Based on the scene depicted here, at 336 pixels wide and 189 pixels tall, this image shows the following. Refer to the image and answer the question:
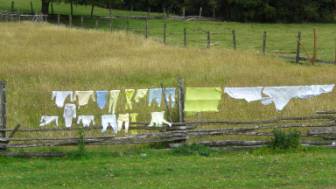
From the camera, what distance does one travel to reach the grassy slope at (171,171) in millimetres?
9141

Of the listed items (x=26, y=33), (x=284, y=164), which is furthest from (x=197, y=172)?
(x=26, y=33)

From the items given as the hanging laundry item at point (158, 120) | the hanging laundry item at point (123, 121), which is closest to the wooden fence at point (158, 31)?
the hanging laundry item at point (158, 120)

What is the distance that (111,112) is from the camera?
12609 mm

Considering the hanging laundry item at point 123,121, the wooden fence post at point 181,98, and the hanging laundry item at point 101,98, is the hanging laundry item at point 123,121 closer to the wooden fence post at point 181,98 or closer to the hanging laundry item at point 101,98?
the hanging laundry item at point 101,98

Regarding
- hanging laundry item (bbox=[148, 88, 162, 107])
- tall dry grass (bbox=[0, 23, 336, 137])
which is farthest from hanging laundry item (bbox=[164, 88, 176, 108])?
tall dry grass (bbox=[0, 23, 336, 137])

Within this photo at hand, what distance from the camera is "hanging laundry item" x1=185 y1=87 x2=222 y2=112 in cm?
1209

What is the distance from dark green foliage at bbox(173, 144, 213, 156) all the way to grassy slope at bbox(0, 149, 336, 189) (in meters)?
0.18

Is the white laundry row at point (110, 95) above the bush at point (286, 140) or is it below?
above

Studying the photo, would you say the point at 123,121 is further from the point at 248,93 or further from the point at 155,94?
the point at 248,93

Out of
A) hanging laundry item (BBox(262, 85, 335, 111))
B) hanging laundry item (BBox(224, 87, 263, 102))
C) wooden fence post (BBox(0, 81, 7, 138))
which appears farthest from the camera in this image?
hanging laundry item (BBox(262, 85, 335, 111))

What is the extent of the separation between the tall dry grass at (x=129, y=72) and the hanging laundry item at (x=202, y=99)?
1044 millimetres

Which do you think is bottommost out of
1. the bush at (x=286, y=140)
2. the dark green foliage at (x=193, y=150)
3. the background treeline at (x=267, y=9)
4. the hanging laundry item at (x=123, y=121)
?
the dark green foliage at (x=193, y=150)

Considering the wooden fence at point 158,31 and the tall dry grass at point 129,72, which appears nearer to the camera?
the tall dry grass at point 129,72

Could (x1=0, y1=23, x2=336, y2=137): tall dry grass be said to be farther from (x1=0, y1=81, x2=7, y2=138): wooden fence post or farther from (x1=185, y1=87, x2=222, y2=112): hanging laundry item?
(x1=0, y1=81, x2=7, y2=138): wooden fence post
